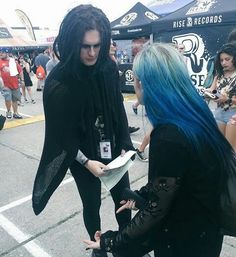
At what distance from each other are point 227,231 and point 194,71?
751cm

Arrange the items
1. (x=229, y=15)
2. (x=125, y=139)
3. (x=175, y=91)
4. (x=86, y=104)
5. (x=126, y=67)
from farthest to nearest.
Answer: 1. (x=126, y=67)
2. (x=229, y=15)
3. (x=125, y=139)
4. (x=86, y=104)
5. (x=175, y=91)

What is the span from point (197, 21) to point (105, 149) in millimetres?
6821

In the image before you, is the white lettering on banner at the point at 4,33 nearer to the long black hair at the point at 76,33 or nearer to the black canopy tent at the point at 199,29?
the black canopy tent at the point at 199,29

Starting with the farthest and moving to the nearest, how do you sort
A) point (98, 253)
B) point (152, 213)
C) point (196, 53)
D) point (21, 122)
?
point (196, 53)
point (21, 122)
point (98, 253)
point (152, 213)

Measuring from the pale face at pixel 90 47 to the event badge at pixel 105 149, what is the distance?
557 millimetres

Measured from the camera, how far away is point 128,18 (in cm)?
1049

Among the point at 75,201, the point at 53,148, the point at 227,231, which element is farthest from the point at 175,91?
the point at 75,201

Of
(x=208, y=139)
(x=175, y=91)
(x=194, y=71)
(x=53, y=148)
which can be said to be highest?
(x=175, y=91)

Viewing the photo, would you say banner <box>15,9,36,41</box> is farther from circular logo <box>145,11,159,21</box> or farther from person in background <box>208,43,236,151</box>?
person in background <box>208,43,236,151</box>

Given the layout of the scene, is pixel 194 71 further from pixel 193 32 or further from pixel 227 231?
pixel 227 231

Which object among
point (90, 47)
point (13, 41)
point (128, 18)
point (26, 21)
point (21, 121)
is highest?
point (26, 21)

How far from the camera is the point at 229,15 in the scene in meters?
7.32

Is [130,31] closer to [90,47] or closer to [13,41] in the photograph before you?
[90,47]

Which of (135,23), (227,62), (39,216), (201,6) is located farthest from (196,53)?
(39,216)
